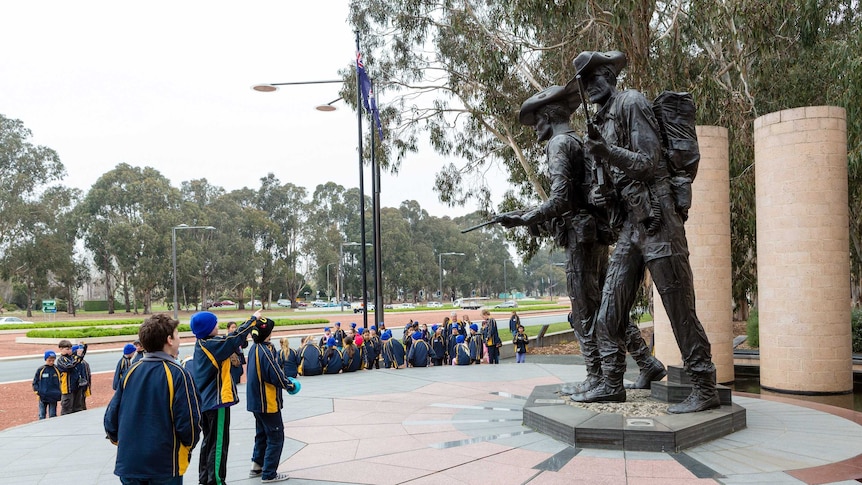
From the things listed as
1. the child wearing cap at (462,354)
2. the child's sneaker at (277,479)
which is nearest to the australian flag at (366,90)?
the child wearing cap at (462,354)

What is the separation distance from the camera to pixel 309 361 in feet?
39.2

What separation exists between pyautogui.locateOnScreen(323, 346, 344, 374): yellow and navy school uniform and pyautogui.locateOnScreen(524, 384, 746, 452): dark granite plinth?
21.5 ft

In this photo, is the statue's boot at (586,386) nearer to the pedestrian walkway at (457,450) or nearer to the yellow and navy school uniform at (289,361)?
the pedestrian walkway at (457,450)

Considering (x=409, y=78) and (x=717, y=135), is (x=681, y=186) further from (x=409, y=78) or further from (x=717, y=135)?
(x=409, y=78)

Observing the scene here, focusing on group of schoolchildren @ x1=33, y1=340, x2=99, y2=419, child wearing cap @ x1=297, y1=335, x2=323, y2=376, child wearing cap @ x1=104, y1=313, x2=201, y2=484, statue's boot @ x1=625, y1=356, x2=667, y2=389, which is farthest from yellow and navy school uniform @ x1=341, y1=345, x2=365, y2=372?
child wearing cap @ x1=104, y1=313, x2=201, y2=484

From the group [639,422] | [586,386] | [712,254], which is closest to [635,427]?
[639,422]

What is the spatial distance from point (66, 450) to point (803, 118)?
10.9 meters

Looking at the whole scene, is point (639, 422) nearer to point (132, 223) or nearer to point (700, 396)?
point (700, 396)

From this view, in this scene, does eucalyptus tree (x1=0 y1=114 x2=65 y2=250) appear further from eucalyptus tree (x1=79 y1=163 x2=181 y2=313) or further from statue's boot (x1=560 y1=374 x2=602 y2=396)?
statue's boot (x1=560 y1=374 x2=602 y2=396)

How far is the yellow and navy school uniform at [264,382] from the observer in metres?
5.20

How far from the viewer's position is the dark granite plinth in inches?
214

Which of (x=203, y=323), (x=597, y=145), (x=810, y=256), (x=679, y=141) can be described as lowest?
(x=203, y=323)

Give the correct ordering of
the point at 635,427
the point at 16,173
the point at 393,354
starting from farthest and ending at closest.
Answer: the point at 16,173 < the point at 393,354 < the point at 635,427

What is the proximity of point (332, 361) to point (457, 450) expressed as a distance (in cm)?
685
